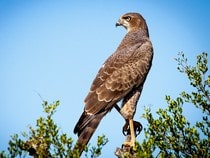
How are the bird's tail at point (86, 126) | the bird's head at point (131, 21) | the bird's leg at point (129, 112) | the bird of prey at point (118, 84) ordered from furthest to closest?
the bird's head at point (131, 21) → the bird's leg at point (129, 112) → the bird of prey at point (118, 84) → the bird's tail at point (86, 126)

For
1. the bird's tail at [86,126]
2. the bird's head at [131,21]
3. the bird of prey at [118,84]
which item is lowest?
the bird's tail at [86,126]

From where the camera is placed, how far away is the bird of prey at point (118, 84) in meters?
8.97

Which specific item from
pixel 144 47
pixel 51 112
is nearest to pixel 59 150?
pixel 51 112

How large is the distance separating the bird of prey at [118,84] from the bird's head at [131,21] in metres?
0.94

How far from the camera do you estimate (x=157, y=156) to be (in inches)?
277

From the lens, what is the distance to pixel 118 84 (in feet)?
32.1

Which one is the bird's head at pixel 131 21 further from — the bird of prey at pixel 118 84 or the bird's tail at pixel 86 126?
the bird's tail at pixel 86 126

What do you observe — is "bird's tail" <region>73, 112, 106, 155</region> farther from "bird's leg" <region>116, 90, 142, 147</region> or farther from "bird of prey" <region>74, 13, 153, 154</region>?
"bird's leg" <region>116, 90, 142, 147</region>

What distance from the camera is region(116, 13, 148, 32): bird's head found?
40.2 feet

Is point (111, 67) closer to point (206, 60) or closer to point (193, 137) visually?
point (206, 60)

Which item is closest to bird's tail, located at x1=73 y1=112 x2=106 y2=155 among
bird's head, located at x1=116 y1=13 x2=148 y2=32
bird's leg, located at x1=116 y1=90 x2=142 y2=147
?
bird's leg, located at x1=116 y1=90 x2=142 y2=147

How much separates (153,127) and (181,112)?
0.59m

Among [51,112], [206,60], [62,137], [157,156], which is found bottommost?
[157,156]

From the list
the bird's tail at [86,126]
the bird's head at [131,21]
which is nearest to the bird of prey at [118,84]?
the bird's tail at [86,126]
